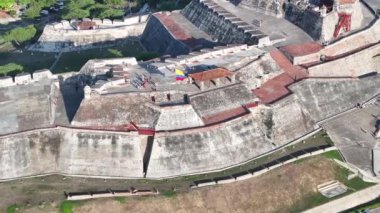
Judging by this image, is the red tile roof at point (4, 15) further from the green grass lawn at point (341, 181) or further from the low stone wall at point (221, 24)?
the green grass lawn at point (341, 181)

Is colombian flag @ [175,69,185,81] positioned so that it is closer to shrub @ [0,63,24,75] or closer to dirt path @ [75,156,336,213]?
dirt path @ [75,156,336,213]

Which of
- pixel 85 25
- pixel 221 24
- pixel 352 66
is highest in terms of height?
pixel 221 24

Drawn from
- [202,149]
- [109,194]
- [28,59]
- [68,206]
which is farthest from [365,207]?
[28,59]

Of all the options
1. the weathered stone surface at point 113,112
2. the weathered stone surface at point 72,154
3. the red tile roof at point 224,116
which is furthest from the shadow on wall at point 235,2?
the weathered stone surface at point 72,154

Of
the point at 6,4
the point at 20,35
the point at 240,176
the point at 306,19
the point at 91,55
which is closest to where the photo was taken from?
the point at 240,176

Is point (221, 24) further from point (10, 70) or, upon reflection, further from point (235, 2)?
point (10, 70)

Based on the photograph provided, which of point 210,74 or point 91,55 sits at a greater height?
point 210,74

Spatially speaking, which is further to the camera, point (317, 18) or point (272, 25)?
point (272, 25)
